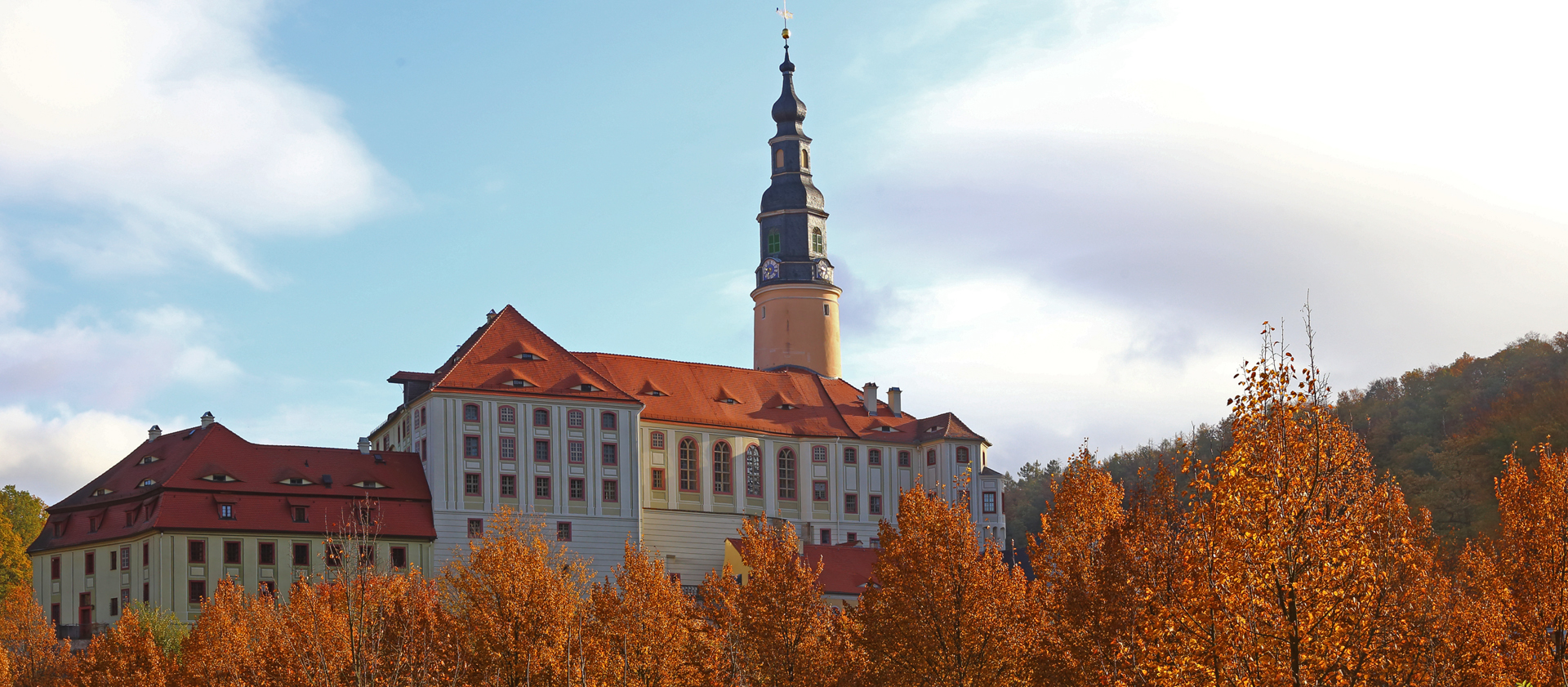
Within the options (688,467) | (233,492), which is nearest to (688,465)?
(688,467)

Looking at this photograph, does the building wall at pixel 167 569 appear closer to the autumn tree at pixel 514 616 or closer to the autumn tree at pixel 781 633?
the autumn tree at pixel 514 616

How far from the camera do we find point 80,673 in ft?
202

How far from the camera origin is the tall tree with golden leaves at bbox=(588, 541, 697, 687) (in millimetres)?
49125

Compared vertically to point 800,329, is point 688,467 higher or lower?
lower

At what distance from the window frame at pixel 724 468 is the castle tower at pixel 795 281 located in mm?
16445

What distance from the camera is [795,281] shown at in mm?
110250

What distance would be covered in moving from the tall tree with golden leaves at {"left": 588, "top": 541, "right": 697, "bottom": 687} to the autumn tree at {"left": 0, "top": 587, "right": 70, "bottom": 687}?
77.6 feet

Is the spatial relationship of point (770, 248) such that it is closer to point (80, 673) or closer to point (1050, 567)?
point (80, 673)

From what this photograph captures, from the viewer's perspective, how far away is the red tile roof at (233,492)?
247ft

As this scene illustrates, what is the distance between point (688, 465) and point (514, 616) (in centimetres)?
4516

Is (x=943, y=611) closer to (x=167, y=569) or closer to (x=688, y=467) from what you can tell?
(x=167, y=569)

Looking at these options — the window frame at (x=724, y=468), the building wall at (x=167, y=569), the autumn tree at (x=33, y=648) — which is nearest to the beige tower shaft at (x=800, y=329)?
the window frame at (x=724, y=468)

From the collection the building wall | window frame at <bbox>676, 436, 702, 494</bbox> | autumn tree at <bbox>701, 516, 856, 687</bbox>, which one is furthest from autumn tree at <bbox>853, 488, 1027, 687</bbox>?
window frame at <bbox>676, 436, 702, 494</bbox>

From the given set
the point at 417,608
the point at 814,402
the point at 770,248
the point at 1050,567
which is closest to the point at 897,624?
the point at 1050,567
